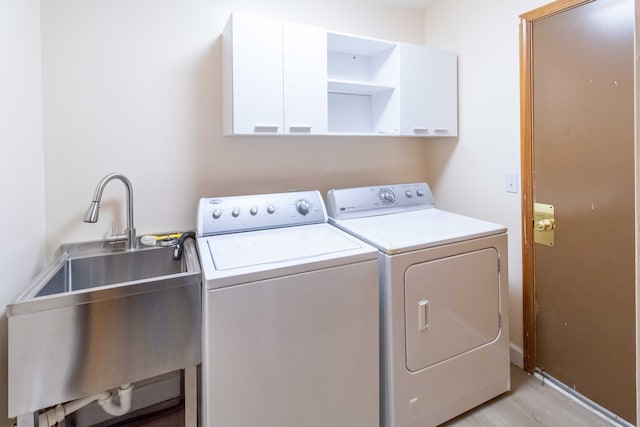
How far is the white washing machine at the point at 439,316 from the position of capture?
1.45 m

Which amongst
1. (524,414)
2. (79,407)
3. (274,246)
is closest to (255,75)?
(274,246)

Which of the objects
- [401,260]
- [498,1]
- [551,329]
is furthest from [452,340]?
[498,1]

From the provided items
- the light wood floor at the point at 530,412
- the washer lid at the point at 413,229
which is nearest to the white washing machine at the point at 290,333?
the washer lid at the point at 413,229

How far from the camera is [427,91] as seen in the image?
84.4 inches

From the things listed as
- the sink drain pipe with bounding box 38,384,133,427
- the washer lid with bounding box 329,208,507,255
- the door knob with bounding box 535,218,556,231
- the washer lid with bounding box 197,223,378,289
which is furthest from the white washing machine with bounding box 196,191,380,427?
the door knob with bounding box 535,218,556,231

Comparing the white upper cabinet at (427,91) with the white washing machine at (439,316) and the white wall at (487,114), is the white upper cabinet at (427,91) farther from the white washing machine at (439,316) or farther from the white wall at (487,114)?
the white washing machine at (439,316)

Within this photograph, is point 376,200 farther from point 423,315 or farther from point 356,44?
point 356,44

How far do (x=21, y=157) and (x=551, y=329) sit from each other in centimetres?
269

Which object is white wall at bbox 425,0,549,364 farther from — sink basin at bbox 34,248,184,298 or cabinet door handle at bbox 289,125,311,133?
sink basin at bbox 34,248,184,298

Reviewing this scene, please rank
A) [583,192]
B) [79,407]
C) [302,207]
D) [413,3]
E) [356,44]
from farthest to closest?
[413,3], [356,44], [302,207], [583,192], [79,407]

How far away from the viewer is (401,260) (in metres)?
1.43

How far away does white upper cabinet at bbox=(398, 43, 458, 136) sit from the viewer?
2.06 meters

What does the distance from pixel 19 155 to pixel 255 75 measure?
1.05 m

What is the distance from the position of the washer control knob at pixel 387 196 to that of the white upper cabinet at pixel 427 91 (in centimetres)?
38
